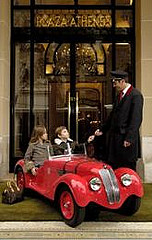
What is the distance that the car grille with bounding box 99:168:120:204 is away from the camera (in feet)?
16.1

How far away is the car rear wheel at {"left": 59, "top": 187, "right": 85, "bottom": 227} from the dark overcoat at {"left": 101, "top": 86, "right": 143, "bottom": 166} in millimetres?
918

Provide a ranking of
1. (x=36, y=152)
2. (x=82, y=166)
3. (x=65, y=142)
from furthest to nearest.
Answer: (x=36, y=152) → (x=65, y=142) → (x=82, y=166)

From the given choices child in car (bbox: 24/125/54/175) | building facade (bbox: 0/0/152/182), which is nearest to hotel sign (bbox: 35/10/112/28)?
building facade (bbox: 0/0/152/182)

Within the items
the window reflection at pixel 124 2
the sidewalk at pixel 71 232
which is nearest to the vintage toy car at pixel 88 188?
the sidewalk at pixel 71 232

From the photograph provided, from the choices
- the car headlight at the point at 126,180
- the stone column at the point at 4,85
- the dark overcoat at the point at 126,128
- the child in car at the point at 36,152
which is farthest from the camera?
the stone column at the point at 4,85

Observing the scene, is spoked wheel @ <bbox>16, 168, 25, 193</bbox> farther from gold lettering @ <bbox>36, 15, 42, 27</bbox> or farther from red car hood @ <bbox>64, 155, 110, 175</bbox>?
gold lettering @ <bbox>36, 15, 42, 27</bbox>

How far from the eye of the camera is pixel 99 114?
9.94 meters

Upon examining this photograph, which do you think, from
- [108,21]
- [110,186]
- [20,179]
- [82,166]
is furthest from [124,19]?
[110,186]

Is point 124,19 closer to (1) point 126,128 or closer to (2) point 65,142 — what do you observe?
(2) point 65,142

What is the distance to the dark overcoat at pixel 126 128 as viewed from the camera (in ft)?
17.7

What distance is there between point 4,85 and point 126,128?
3.94 metres

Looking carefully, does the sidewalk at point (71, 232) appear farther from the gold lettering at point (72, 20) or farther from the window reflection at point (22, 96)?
the gold lettering at point (72, 20)

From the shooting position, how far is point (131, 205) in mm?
5348

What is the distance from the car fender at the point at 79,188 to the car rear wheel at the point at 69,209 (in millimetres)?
104
